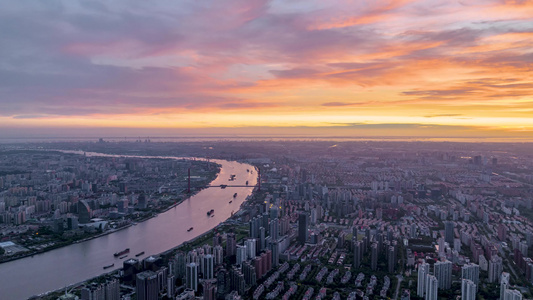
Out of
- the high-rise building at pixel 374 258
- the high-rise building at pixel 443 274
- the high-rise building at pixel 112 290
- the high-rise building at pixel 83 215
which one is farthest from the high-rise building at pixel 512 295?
the high-rise building at pixel 83 215

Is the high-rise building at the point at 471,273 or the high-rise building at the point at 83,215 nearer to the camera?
the high-rise building at the point at 471,273

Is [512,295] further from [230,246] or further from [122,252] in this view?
[122,252]

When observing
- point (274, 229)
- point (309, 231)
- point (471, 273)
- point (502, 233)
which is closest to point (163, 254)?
point (274, 229)

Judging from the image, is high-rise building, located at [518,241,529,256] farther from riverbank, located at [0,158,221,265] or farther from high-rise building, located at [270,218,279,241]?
riverbank, located at [0,158,221,265]

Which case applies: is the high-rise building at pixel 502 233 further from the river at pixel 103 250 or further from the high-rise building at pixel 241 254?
the river at pixel 103 250

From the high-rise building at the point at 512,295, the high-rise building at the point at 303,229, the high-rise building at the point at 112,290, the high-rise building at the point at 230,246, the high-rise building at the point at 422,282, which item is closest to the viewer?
the high-rise building at the point at 512,295

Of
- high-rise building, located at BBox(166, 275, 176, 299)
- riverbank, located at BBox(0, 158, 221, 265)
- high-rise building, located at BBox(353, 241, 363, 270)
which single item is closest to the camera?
high-rise building, located at BBox(166, 275, 176, 299)

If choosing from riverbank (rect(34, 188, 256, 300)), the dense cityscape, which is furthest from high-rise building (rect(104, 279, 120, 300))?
riverbank (rect(34, 188, 256, 300))
